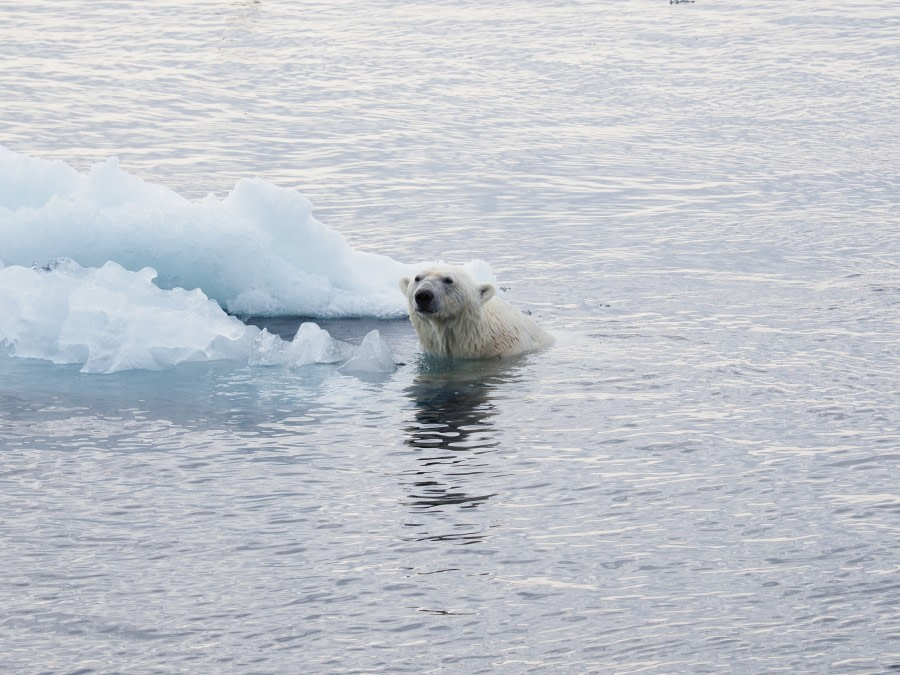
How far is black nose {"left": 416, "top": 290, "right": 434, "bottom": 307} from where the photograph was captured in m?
10.1

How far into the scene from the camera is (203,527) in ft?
23.4

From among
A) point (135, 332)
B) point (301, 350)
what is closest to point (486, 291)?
point (301, 350)

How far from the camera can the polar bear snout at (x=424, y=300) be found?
10.1m

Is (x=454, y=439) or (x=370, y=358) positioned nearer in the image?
(x=454, y=439)

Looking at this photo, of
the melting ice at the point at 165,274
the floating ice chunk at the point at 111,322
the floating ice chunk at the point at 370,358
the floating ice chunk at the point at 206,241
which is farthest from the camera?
the floating ice chunk at the point at 206,241

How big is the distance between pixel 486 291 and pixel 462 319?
0.26m

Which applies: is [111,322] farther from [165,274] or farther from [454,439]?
[454,439]

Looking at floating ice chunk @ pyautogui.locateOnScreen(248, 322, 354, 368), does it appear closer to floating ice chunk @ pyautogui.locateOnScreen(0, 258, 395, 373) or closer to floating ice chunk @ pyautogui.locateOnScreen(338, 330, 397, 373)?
floating ice chunk @ pyautogui.locateOnScreen(0, 258, 395, 373)

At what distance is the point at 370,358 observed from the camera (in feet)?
33.3

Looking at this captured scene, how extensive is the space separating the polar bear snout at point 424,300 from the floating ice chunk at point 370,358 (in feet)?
1.14

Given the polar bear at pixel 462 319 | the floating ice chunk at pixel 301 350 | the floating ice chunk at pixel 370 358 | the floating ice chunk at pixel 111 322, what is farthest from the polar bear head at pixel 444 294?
the floating ice chunk at pixel 111 322

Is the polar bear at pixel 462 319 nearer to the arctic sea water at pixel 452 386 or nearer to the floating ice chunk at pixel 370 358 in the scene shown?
the arctic sea water at pixel 452 386

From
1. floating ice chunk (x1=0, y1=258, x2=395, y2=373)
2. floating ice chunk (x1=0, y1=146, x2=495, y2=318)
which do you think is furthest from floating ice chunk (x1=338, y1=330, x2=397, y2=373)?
floating ice chunk (x1=0, y1=146, x2=495, y2=318)

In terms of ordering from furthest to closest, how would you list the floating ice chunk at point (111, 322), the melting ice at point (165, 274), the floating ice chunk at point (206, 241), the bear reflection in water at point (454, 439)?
the floating ice chunk at point (206, 241), the melting ice at point (165, 274), the floating ice chunk at point (111, 322), the bear reflection in water at point (454, 439)
